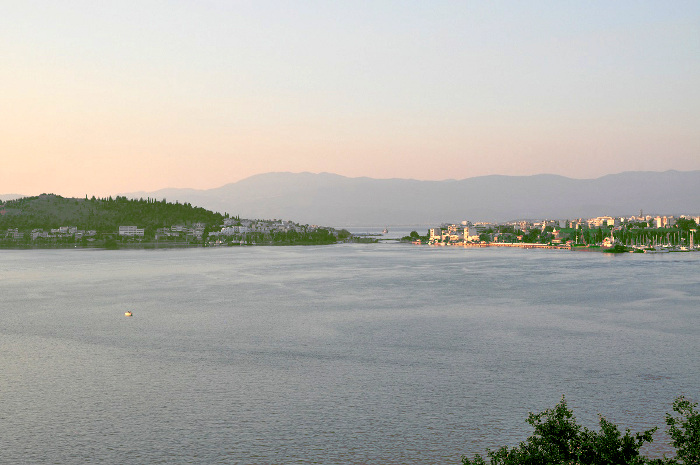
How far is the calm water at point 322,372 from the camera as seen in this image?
19359 millimetres

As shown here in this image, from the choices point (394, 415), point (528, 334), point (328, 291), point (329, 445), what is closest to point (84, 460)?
point (329, 445)

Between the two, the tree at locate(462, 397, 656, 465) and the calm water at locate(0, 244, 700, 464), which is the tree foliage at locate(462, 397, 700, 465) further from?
the calm water at locate(0, 244, 700, 464)

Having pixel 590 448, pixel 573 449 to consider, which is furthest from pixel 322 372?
pixel 590 448

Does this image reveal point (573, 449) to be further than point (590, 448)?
Yes

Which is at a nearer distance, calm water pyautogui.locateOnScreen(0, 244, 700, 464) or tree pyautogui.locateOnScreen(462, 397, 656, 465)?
tree pyautogui.locateOnScreen(462, 397, 656, 465)

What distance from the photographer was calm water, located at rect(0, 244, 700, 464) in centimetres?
1936

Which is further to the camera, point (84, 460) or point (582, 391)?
point (582, 391)

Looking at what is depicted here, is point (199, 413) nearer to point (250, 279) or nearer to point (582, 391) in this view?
point (582, 391)

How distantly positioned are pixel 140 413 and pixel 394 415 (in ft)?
28.3

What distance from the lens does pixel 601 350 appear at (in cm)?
3177

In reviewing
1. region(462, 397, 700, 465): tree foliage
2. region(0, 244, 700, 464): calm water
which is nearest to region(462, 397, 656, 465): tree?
region(462, 397, 700, 465): tree foliage

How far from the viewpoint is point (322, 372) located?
89.2ft

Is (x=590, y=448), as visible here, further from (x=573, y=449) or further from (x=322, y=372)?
(x=322, y=372)

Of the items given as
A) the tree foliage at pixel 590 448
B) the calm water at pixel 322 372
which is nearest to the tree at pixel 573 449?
the tree foliage at pixel 590 448
